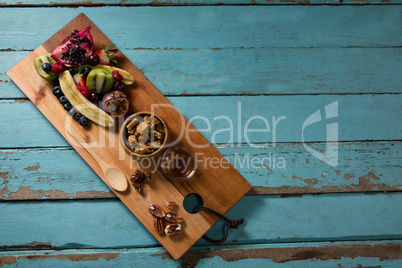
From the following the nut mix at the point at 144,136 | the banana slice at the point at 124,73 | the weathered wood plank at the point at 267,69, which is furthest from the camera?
the weathered wood plank at the point at 267,69

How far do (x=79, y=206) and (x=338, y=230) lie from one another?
100cm

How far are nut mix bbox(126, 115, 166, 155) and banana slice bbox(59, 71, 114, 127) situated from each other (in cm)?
12

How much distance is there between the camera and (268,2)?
1450mm

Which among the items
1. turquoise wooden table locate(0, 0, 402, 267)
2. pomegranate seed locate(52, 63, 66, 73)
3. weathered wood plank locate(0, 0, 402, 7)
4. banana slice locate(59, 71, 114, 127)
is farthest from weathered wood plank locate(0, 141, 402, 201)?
weathered wood plank locate(0, 0, 402, 7)

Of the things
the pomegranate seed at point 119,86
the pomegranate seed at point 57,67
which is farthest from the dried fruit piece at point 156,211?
the pomegranate seed at point 57,67

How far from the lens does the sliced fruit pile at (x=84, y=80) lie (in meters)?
1.24

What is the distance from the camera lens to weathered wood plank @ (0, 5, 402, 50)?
1.40 meters

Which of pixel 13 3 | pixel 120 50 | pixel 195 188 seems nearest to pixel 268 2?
pixel 120 50

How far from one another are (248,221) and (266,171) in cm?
21

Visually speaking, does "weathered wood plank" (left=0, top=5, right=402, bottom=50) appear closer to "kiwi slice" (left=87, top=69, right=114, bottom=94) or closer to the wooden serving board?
the wooden serving board

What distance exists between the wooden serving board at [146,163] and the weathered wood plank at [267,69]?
0.29ft

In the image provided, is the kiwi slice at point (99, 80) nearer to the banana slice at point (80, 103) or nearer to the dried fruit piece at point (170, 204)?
the banana slice at point (80, 103)

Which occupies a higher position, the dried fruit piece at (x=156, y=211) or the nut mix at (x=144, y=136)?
the nut mix at (x=144, y=136)

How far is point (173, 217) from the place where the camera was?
1205 mm
